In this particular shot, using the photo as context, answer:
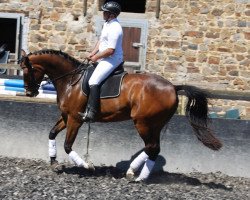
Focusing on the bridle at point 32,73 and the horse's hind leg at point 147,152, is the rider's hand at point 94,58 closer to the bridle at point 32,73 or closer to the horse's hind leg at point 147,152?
the bridle at point 32,73

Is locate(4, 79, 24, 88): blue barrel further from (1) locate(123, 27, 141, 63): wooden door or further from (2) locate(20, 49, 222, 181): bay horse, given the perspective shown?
(1) locate(123, 27, 141, 63): wooden door

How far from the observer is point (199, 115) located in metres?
9.21

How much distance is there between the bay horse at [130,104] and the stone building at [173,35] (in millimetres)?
8277

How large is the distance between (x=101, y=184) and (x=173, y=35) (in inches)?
390

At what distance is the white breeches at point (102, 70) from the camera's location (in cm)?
907

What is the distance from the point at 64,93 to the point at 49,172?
1.20m

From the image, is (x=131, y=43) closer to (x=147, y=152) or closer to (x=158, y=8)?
(x=158, y=8)

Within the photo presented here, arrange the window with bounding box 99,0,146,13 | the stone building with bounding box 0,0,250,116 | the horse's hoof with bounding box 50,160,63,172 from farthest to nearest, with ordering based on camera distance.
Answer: the window with bounding box 99,0,146,13 → the stone building with bounding box 0,0,250,116 → the horse's hoof with bounding box 50,160,63,172

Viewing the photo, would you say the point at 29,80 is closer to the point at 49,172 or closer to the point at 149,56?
the point at 49,172

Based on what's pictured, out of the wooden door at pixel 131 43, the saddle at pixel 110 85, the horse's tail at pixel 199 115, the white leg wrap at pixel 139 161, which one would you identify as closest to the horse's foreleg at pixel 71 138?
the saddle at pixel 110 85

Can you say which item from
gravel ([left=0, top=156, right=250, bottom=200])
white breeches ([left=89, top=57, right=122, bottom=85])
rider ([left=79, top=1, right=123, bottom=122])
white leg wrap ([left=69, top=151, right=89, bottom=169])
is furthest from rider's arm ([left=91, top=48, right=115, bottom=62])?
gravel ([left=0, top=156, right=250, bottom=200])

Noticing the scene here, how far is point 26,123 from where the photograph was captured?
10.1 m

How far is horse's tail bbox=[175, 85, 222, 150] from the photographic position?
355 inches

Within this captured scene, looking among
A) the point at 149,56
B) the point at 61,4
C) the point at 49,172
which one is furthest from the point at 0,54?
the point at 49,172
